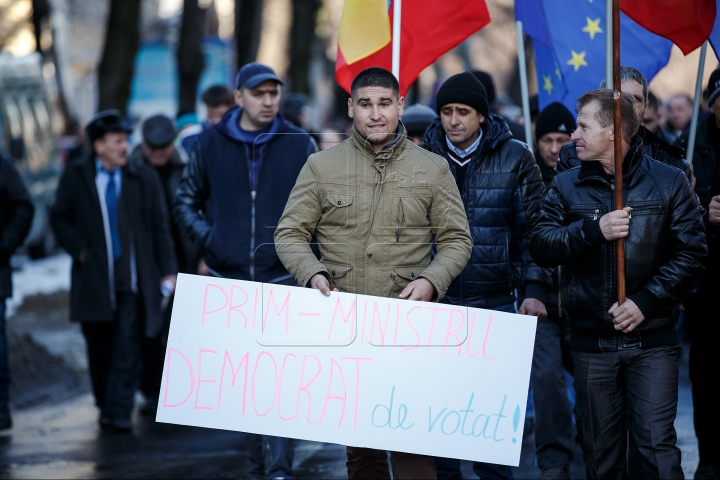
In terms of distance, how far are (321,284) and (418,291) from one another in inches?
16.4

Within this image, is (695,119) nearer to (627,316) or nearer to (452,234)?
(627,316)

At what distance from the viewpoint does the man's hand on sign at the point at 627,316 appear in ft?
15.9

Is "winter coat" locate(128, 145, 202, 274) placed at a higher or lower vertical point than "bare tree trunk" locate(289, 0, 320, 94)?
lower

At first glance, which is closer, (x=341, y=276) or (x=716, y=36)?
(x=341, y=276)

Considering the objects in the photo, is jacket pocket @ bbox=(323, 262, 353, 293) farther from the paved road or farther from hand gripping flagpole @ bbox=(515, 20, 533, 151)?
hand gripping flagpole @ bbox=(515, 20, 533, 151)

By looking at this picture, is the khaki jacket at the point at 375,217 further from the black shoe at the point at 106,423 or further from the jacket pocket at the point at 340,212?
the black shoe at the point at 106,423

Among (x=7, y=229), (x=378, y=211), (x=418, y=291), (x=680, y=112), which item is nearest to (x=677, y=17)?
(x=378, y=211)

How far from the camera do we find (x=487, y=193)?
5945 mm

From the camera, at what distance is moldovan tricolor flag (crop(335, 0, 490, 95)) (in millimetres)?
6352

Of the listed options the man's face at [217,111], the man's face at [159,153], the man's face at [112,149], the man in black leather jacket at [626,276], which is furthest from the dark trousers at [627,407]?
the man's face at [217,111]

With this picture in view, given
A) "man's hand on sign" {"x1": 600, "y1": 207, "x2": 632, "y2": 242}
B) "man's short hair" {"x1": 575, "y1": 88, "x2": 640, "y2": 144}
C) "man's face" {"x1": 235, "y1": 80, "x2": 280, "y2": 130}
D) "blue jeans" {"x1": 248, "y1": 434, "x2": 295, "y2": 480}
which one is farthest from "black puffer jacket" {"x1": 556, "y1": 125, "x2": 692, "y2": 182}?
"blue jeans" {"x1": 248, "y1": 434, "x2": 295, "y2": 480}

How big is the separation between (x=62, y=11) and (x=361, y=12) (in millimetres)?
42954

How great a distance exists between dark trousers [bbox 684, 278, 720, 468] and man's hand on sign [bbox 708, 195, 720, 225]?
1.63ft

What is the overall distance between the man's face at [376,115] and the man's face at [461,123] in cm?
111
